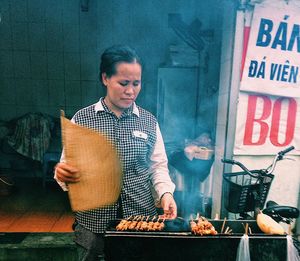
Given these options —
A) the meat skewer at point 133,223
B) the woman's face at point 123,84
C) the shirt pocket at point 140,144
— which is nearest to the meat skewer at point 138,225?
the meat skewer at point 133,223

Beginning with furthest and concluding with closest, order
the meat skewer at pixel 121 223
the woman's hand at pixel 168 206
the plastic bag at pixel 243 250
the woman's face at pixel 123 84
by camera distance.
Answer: the woman's hand at pixel 168 206, the woman's face at pixel 123 84, the meat skewer at pixel 121 223, the plastic bag at pixel 243 250

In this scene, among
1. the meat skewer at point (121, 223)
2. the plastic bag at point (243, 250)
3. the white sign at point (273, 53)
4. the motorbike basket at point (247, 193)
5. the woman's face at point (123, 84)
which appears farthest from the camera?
the white sign at point (273, 53)

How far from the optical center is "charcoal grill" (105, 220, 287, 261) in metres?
2.23

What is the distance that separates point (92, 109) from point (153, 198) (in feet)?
3.48

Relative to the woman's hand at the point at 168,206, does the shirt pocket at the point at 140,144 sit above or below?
above

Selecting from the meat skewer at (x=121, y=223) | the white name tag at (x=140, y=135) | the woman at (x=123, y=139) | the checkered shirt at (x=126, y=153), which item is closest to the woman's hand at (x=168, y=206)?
the woman at (x=123, y=139)

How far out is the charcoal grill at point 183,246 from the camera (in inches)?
87.9

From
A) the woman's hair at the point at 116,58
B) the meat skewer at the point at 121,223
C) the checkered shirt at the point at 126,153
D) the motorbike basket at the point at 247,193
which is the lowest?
the motorbike basket at the point at 247,193

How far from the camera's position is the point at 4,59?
7.46m

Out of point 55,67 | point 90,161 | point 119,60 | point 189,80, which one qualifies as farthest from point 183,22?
point 90,161

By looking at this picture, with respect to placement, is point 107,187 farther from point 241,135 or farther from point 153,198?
point 241,135

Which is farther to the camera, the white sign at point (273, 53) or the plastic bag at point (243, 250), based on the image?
the white sign at point (273, 53)

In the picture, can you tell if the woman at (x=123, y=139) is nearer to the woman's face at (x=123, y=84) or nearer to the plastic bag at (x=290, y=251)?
the woman's face at (x=123, y=84)

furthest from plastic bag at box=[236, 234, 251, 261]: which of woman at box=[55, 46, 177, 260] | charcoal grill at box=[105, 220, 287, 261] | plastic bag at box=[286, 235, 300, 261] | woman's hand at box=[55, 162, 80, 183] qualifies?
woman's hand at box=[55, 162, 80, 183]
